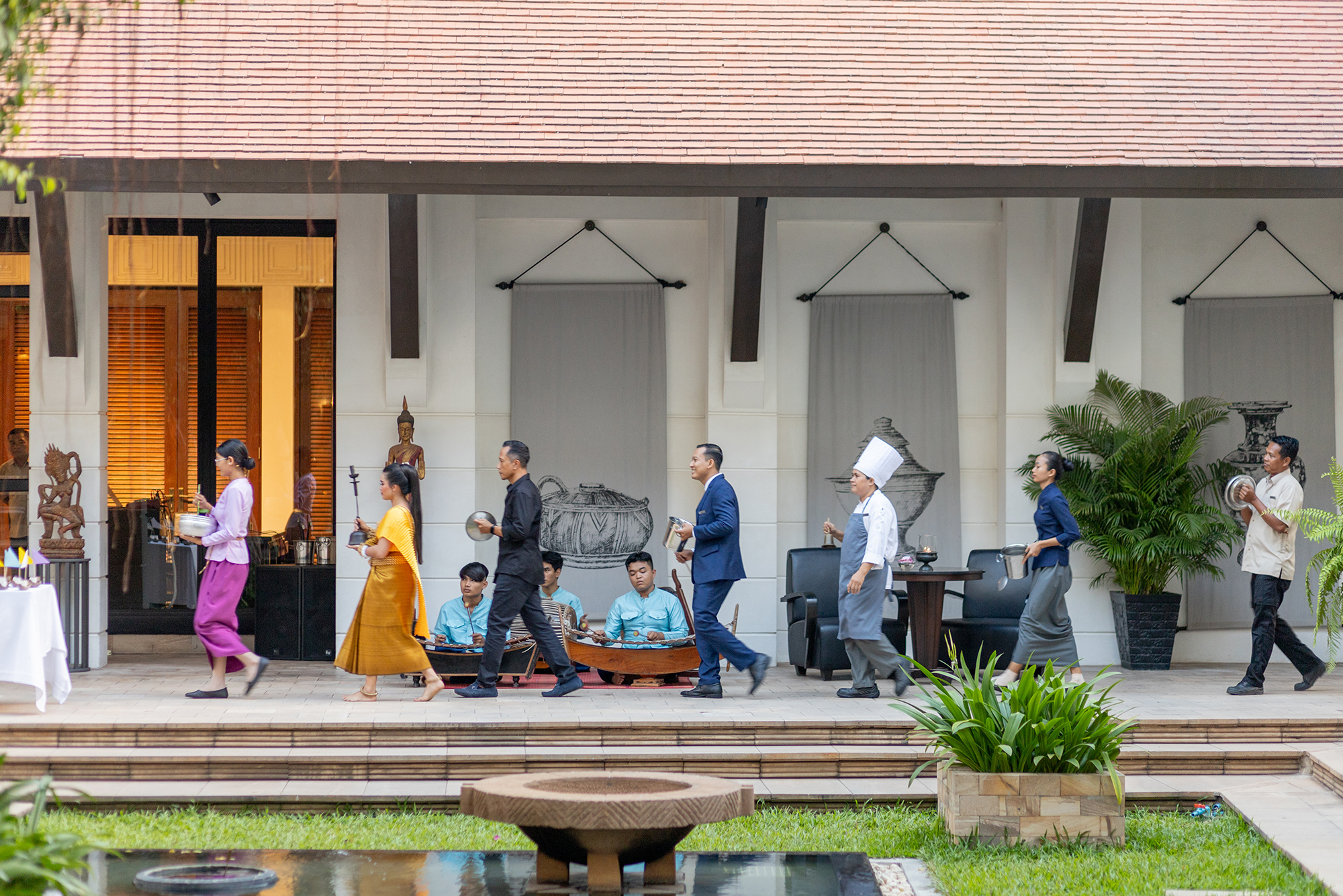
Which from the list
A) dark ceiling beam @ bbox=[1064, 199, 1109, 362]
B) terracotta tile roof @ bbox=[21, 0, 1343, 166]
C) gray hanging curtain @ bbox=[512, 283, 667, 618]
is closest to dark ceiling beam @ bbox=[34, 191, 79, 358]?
terracotta tile roof @ bbox=[21, 0, 1343, 166]

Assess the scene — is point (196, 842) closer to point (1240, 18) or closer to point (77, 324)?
point (77, 324)

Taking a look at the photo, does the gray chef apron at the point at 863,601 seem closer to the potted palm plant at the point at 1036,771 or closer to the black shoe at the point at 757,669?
the black shoe at the point at 757,669

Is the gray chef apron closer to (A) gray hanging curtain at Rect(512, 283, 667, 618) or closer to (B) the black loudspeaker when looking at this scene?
(A) gray hanging curtain at Rect(512, 283, 667, 618)

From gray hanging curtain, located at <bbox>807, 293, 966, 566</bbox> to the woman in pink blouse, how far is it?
4.26 meters

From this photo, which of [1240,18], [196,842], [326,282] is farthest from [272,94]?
[1240,18]

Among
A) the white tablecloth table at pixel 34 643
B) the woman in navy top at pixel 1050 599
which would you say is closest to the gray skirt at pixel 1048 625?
the woman in navy top at pixel 1050 599

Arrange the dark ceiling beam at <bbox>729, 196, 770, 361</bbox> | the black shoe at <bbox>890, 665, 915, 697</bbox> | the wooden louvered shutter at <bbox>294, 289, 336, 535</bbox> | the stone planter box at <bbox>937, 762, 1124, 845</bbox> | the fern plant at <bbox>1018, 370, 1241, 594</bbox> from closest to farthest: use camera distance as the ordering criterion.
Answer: the stone planter box at <bbox>937, 762, 1124, 845</bbox>, the black shoe at <bbox>890, 665, 915, 697</bbox>, the dark ceiling beam at <bbox>729, 196, 770, 361</bbox>, the fern plant at <bbox>1018, 370, 1241, 594</bbox>, the wooden louvered shutter at <bbox>294, 289, 336, 535</bbox>

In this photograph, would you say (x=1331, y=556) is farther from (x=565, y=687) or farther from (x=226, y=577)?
(x=226, y=577)

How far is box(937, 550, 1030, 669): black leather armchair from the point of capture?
9.09 metres

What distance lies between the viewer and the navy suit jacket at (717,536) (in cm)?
796

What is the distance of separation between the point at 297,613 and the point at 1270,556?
6550 mm

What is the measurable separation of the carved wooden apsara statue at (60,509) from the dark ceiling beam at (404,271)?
234 cm

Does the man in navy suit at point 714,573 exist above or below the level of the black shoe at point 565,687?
above

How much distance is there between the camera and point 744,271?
9.58 m
